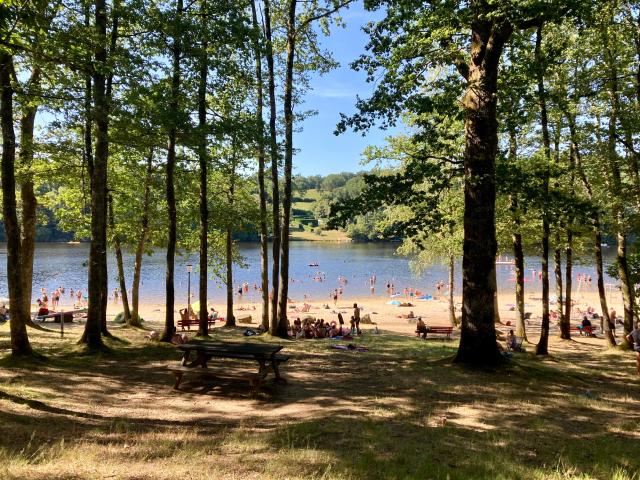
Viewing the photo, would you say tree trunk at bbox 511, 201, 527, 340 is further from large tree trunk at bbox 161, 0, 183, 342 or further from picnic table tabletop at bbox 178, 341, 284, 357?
large tree trunk at bbox 161, 0, 183, 342

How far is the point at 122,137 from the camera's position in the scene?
11.0 m

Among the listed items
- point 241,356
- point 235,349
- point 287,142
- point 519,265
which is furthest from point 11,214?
point 519,265

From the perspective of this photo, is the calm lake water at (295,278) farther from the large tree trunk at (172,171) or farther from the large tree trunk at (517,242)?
the large tree trunk at (172,171)

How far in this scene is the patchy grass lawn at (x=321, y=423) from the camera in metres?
4.58

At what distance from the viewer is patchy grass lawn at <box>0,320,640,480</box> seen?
4582 mm

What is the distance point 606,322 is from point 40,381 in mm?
19417

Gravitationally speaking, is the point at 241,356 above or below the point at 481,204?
below

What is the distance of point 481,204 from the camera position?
9656 mm

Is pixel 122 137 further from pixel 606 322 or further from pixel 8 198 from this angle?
pixel 606 322

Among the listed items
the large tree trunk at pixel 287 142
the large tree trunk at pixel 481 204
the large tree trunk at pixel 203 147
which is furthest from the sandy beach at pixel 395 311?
the large tree trunk at pixel 481 204

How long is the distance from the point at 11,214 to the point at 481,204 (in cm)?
990

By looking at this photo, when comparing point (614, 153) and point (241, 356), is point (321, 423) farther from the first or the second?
point (614, 153)

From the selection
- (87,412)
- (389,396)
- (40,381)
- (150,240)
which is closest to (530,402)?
(389,396)

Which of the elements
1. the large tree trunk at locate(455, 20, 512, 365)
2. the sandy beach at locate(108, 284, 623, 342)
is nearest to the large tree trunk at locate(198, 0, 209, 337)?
the large tree trunk at locate(455, 20, 512, 365)
